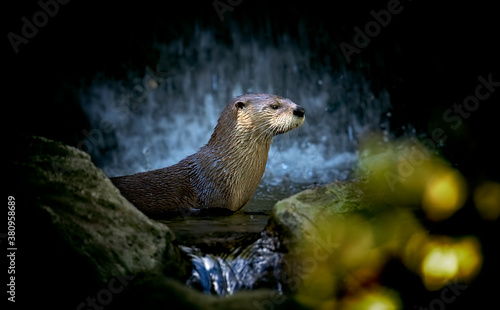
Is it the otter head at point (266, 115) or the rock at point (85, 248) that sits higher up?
the otter head at point (266, 115)

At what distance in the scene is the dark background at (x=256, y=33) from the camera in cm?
516

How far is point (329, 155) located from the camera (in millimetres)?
6355

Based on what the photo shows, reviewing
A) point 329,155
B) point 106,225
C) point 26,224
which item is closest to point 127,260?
point 106,225

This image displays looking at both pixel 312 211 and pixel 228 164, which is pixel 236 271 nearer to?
pixel 312 211

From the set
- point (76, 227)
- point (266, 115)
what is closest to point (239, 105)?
point (266, 115)

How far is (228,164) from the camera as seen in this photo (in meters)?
3.12

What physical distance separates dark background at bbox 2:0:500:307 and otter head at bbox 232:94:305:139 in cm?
235

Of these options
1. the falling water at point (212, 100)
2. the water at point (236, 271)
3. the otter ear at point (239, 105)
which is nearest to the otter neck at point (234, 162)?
the otter ear at point (239, 105)

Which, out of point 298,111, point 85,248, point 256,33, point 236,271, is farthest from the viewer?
point 256,33

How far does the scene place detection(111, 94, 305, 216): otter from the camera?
307 cm

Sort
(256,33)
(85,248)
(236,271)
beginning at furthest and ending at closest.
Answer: (256,33) < (236,271) < (85,248)

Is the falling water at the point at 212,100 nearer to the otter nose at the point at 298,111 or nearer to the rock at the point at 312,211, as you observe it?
the otter nose at the point at 298,111

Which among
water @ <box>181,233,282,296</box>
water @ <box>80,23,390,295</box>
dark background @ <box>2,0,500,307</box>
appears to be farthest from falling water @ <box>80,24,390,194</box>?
water @ <box>181,233,282,296</box>

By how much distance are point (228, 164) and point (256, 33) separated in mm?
3716
